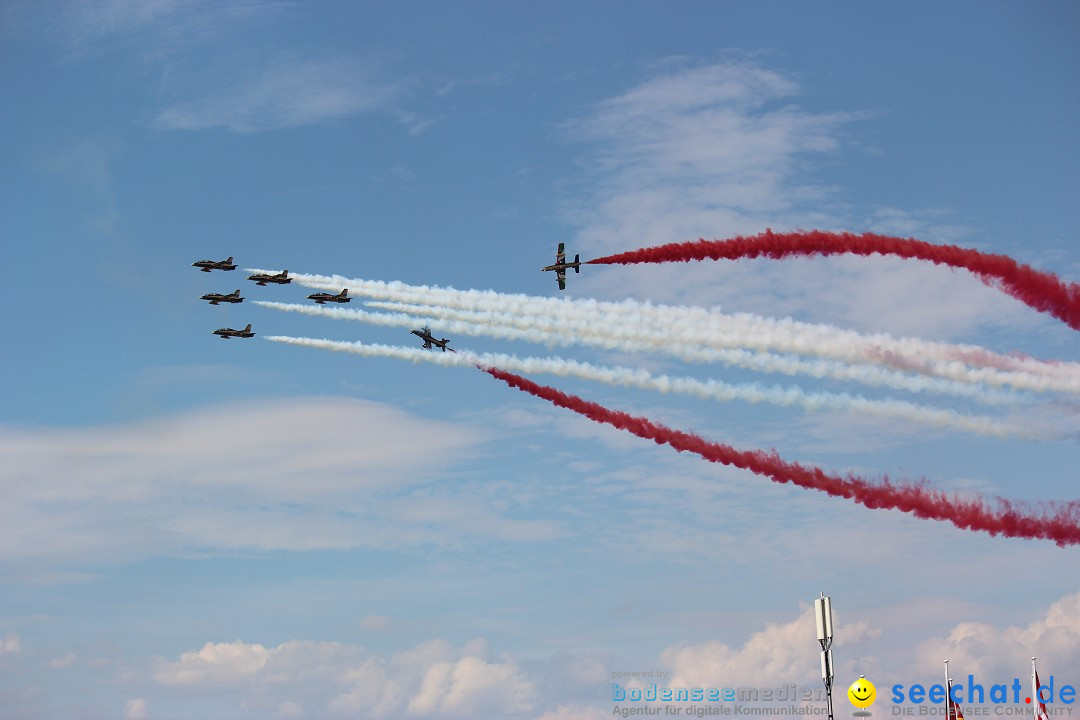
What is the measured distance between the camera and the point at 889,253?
4099 inches

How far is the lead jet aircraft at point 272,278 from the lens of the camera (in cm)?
15038

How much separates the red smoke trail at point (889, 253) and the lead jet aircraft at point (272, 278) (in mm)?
41085

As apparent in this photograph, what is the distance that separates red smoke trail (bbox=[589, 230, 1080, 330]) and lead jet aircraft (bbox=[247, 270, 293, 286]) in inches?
1618

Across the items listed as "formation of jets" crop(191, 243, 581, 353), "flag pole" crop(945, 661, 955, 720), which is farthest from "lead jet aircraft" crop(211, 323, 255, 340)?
"flag pole" crop(945, 661, 955, 720)

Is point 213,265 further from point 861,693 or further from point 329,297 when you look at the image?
point 861,693

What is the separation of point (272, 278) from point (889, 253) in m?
70.9

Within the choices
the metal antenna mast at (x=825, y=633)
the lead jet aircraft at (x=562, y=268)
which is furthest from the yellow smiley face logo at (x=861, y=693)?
the lead jet aircraft at (x=562, y=268)

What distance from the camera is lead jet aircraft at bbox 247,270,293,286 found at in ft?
493

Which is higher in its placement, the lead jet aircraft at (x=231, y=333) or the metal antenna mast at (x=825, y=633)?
the lead jet aircraft at (x=231, y=333)

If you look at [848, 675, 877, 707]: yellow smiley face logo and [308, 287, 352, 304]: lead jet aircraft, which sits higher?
[308, 287, 352, 304]: lead jet aircraft

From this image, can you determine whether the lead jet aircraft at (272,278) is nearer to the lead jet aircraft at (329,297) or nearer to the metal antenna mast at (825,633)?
the lead jet aircraft at (329,297)

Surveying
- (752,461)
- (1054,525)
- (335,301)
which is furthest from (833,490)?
(335,301)

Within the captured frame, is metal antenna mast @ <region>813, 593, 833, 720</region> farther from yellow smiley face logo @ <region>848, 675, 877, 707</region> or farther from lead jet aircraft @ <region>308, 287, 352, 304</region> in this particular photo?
lead jet aircraft @ <region>308, 287, 352, 304</region>

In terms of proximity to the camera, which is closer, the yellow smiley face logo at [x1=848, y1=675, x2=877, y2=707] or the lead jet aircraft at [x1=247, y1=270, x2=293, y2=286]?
the yellow smiley face logo at [x1=848, y1=675, x2=877, y2=707]
